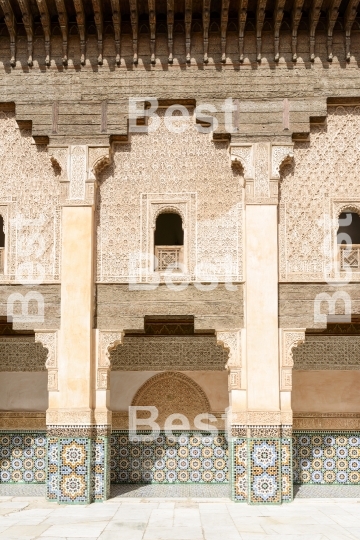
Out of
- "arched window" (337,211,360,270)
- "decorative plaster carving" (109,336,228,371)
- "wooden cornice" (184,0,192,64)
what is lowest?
"decorative plaster carving" (109,336,228,371)

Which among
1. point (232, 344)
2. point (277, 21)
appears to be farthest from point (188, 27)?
point (232, 344)

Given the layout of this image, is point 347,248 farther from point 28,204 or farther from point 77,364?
point 28,204

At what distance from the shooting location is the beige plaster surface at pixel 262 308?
295 inches

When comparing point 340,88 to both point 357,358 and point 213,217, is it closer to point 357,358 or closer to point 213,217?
point 213,217

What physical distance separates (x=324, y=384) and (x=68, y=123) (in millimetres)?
4580

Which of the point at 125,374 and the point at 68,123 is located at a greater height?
the point at 68,123

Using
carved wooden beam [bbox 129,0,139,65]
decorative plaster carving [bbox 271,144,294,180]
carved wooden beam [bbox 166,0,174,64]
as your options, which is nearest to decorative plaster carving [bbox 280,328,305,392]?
decorative plaster carving [bbox 271,144,294,180]

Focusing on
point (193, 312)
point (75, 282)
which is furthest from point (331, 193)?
point (75, 282)

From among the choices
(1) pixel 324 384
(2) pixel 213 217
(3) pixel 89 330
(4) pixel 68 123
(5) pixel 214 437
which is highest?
(4) pixel 68 123

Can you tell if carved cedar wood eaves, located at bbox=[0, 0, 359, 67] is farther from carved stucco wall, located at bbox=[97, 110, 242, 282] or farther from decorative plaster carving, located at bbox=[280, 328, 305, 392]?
decorative plaster carving, located at bbox=[280, 328, 305, 392]

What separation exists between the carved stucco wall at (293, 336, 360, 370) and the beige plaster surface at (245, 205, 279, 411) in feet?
4.76

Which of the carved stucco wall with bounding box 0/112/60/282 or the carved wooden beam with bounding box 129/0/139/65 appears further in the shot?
the carved stucco wall with bounding box 0/112/60/282

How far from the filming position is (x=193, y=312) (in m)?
7.69

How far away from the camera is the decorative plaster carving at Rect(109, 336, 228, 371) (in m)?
8.88
